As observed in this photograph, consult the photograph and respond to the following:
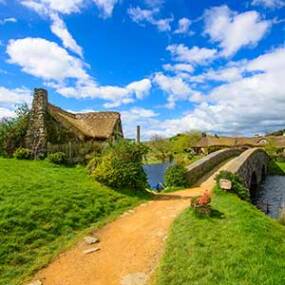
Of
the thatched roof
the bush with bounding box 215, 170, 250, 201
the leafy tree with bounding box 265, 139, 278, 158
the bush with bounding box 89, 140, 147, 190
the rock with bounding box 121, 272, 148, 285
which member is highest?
the thatched roof

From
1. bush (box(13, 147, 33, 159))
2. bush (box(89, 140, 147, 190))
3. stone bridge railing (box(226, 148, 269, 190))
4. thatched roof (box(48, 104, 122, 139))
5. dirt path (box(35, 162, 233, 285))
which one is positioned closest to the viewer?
dirt path (box(35, 162, 233, 285))

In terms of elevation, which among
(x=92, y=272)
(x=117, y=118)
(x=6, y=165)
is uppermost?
(x=117, y=118)

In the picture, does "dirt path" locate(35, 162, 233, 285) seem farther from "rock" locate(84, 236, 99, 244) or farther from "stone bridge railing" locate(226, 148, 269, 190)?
"stone bridge railing" locate(226, 148, 269, 190)

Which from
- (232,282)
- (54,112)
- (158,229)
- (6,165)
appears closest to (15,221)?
(158,229)

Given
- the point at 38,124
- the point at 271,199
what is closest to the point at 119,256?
the point at 38,124

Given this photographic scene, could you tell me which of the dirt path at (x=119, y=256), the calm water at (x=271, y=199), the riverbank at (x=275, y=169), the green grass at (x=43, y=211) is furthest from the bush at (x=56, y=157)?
the riverbank at (x=275, y=169)

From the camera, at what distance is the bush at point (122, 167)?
19.3m

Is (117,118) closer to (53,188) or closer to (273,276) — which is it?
(53,188)

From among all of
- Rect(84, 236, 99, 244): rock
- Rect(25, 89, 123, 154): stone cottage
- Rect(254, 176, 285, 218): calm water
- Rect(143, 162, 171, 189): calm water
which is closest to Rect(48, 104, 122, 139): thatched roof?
Rect(25, 89, 123, 154): stone cottage

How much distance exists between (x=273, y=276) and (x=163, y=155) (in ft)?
243

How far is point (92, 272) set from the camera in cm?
1009

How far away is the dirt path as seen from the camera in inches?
383

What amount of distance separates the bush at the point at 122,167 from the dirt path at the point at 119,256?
3653mm

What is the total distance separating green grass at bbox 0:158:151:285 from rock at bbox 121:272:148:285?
A: 246 centimetres
